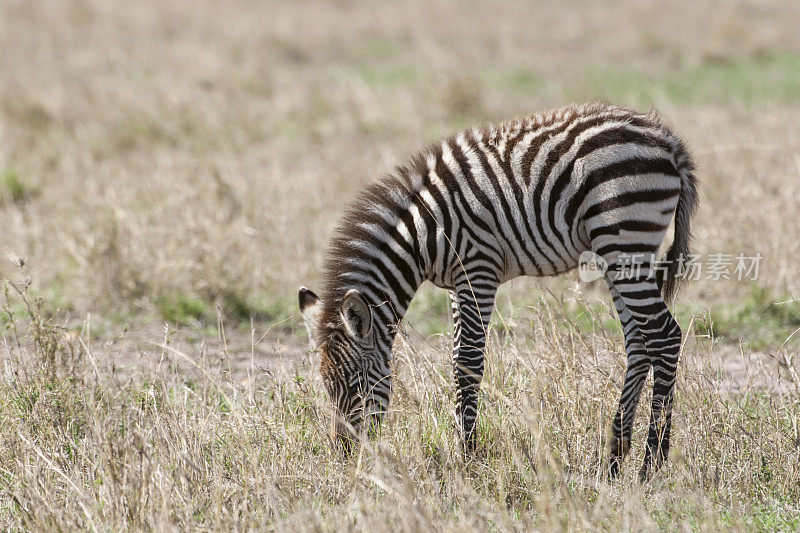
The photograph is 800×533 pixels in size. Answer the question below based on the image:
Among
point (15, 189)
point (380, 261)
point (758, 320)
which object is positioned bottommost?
point (758, 320)

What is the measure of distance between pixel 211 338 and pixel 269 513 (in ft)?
11.1

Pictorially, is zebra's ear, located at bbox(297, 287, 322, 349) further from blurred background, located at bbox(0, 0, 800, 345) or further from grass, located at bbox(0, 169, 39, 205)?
grass, located at bbox(0, 169, 39, 205)

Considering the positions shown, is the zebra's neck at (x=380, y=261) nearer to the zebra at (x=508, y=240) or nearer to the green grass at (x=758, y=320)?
the zebra at (x=508, y=240)

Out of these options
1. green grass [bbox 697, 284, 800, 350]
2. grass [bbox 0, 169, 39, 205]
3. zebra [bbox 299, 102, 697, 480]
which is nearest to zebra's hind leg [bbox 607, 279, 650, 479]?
zebra [bbox 299, 102, 697, 480]

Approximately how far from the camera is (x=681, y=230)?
5.36 m

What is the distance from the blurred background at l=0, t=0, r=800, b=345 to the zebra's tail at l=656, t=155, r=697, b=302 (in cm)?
83

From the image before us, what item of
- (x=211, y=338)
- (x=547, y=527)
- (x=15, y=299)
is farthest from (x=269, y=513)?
(x=15, y=299)

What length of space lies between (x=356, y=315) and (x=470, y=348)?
0.71 m

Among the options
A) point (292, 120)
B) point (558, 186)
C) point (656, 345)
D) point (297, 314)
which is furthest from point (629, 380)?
point (292, 120)

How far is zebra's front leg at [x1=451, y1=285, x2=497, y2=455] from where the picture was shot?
507 centimetres

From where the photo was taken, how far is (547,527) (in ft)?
12.4

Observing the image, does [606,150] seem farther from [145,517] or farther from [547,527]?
[145,517]

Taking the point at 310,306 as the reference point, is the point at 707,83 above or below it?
above

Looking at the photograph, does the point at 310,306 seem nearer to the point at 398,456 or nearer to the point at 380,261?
the point at 380,261
